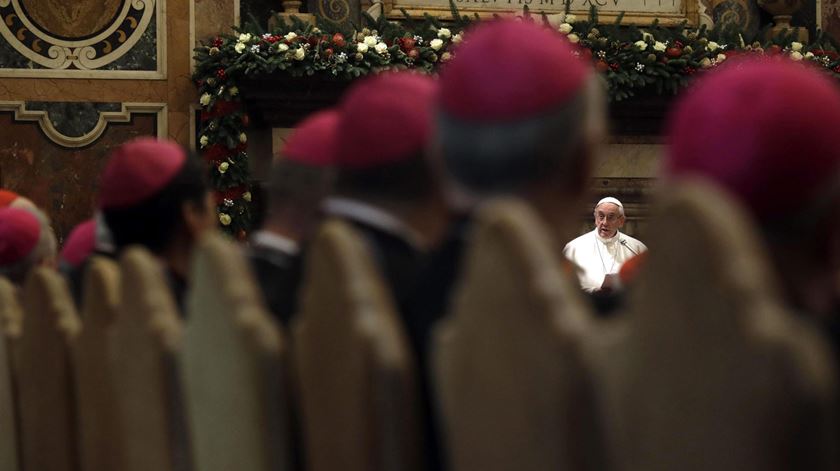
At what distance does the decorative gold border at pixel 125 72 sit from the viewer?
9922 millimetres

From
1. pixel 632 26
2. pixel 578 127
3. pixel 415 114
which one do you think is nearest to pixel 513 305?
pixel 578 127

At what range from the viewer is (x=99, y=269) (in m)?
2.48

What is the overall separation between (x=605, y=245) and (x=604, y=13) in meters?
2.02

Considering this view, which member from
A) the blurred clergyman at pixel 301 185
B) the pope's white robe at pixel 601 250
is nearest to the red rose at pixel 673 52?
the pope's white robe at pixel 601 250

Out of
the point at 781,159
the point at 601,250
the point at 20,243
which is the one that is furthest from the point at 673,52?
the point at 781,159

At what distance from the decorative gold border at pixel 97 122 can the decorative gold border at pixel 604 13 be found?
190cm

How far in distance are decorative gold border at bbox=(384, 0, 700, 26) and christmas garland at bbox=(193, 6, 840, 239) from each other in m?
0.49

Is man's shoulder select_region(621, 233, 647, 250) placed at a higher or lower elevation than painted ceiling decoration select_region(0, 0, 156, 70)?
lower

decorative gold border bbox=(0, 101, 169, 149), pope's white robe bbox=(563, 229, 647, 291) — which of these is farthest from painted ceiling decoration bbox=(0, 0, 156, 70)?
pope's white robe bbox=(563, 229, 647, 291)

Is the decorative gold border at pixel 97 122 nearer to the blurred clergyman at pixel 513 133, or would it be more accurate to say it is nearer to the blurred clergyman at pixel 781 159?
the blurred clergyman at pixel 513 133

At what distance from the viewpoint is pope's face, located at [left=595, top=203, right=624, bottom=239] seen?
9457mm

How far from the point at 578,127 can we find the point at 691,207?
0.54 metres

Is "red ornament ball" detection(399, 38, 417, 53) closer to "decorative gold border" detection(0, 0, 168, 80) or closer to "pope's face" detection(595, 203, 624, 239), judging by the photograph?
"pope's face" detection(595, 203, 624, 239)

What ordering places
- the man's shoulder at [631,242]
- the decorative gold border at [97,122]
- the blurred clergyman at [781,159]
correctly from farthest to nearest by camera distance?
1. the decorative gold border at [97,122]
2. the man's shoulder at [631,242]
3. the blurred clergyman at [781,159]
